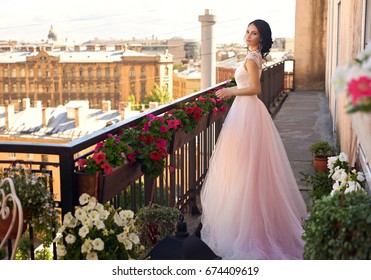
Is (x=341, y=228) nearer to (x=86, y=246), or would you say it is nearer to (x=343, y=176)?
(x=86, y=246)

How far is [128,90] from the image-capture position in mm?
95500

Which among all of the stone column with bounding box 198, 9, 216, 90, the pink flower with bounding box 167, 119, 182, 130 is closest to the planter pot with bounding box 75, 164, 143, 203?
the pink flower with bounding box 167, 119, 182, 130

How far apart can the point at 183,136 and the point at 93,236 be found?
6.24 feet

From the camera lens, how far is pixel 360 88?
1.43m

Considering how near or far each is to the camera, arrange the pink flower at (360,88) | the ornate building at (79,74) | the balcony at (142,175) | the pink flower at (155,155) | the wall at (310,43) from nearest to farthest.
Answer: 1. the pink flower at (360,88)
2. the balcony at (142,175)
3. the pink flower at (155,155)
4. the wall at (310,43)
5. the ornate building at (79,74)

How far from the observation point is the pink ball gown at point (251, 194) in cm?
395

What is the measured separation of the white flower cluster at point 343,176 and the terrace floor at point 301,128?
1147mm

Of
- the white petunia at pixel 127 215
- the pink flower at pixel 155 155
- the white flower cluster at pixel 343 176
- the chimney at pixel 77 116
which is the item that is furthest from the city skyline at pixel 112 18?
the white petunia at pixel 127 215

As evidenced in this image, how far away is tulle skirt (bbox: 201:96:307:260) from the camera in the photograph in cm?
395

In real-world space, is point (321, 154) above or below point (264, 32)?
below

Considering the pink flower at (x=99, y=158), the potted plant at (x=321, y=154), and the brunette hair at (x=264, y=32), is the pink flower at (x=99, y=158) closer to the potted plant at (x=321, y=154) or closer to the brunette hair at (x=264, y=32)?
the brunette hair at (x=264, y=32)

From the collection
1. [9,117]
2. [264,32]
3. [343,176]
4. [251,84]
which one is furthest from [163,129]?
[9,117]
